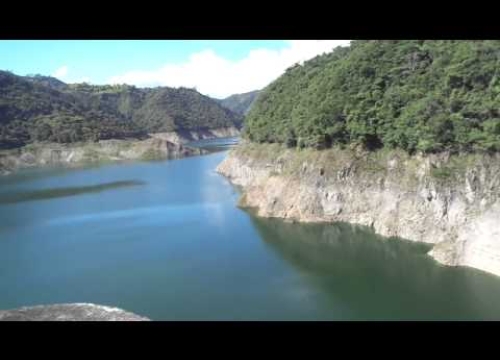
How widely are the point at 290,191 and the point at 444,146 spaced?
13.0 meters

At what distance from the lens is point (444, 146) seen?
31.0m

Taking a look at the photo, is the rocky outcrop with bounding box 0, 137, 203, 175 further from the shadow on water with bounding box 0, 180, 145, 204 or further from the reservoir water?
the reservoir water

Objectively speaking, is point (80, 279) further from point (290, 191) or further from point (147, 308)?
point (290, 191)

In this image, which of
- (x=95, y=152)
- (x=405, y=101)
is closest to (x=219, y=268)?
(x=405, y=101)

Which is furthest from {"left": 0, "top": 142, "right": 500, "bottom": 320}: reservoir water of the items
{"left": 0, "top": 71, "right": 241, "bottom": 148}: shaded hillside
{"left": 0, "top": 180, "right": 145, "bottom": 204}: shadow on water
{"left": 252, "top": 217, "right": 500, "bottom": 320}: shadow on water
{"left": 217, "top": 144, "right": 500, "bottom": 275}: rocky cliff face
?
{"left": 0, "top": 71, "right": 241, "bottom": 148}: shaded hillside

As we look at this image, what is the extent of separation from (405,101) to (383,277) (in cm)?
1444

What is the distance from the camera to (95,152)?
97625 mm

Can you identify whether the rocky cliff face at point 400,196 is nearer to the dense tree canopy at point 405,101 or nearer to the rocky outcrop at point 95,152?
the dense tree canopy at point 405,101

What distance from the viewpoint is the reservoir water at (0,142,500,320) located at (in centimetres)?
2275

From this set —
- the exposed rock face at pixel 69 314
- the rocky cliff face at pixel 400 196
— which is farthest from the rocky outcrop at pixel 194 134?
the exposed rock face at pixel 69 314

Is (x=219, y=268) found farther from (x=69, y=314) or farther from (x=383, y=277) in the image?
(x=69, y=314)

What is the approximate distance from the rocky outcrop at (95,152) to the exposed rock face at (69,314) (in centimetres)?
8630

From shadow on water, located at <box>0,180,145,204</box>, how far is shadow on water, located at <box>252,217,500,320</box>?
30696 mm
